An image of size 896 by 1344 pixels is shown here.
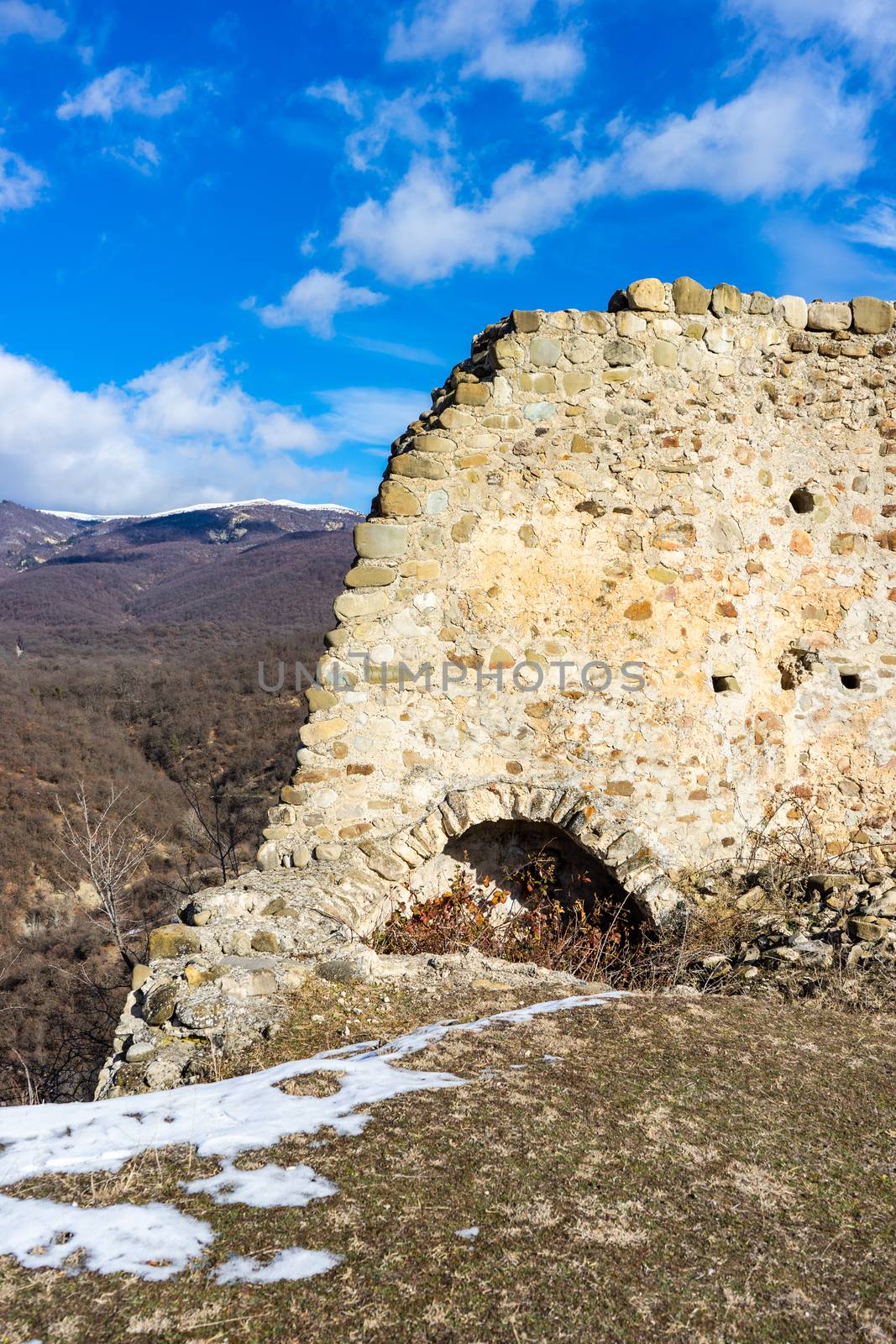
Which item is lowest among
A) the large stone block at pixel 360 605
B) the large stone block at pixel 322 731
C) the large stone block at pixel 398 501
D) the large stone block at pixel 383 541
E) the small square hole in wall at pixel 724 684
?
the large stone block at pixel 322 731

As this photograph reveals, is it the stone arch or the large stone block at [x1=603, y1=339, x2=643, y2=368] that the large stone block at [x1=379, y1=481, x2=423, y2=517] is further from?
the stone arch

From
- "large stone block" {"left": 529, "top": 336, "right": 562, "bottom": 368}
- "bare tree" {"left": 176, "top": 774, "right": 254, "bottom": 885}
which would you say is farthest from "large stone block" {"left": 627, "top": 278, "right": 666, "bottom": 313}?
"bare tree" {"left": 176, "top": 774, "right": 254, "bottom": 885}

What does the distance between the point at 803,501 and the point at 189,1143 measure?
17.8 ft

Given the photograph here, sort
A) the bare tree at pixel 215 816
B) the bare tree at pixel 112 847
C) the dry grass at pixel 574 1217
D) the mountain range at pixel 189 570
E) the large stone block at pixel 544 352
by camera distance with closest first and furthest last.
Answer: the dry grass at pixel 574 1217 < the large stone block at pixel 544 352 < the bare tree at pixel 112 847 < the bare tree at pixel 215 816 < the mountain range at pixel 189 570

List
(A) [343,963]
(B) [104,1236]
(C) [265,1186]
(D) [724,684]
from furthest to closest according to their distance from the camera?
(D) [724,684]
(A) [343,963]
(C) [265,1186]
(B) [104,1236]

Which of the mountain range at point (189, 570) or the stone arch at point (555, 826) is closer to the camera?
the stone arch at point (555, 826)

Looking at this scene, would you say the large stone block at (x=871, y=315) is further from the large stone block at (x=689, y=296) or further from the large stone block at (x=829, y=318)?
the large stone block at (x=689, y=296)

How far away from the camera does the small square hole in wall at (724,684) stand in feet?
19.4

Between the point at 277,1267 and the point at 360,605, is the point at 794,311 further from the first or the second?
the point at 277,1267

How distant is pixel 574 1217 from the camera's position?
2166 millimetres

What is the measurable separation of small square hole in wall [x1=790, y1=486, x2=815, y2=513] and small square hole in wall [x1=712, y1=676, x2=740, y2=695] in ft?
4.23

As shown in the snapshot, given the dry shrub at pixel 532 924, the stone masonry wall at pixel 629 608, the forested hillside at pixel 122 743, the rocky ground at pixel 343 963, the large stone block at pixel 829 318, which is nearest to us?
the rocky ground at pixel 343 963

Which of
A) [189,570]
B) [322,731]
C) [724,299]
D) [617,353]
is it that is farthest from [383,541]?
[189,570]

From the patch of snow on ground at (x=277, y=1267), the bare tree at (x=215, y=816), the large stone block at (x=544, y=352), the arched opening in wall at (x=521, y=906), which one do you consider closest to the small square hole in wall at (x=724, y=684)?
the arched opening in wall at (x=521, y=906)
